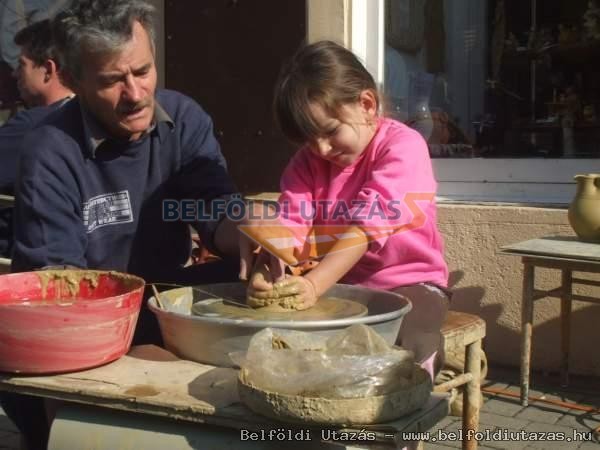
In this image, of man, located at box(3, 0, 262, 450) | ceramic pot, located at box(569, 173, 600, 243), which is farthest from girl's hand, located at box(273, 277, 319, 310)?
ceramic pot, located at box(569, 173, 600, 243)

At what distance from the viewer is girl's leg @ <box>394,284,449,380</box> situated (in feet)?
6.47

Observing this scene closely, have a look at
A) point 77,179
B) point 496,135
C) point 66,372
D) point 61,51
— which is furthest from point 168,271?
point 496,135

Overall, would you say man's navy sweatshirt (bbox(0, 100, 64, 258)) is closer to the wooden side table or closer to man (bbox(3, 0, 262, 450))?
man (bbox(3, 0, 262, 450))

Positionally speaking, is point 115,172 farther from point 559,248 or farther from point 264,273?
point 559,248

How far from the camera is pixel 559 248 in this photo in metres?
3.31

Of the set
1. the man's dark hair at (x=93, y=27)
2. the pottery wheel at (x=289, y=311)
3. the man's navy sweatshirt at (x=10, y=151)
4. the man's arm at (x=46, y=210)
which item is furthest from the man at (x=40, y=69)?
the pottery wheel at (x=289, y=311)

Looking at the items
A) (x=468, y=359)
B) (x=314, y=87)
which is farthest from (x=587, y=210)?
(x=314, y=87)

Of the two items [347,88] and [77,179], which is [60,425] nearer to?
[77,179]

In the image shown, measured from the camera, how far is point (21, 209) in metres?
2.06

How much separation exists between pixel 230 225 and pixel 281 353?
97cm

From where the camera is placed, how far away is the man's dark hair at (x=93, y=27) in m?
2.11

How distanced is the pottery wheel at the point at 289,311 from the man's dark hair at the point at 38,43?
7.28 feet

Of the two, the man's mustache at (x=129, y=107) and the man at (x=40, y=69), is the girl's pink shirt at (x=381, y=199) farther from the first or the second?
the man at (x=40, y=69)

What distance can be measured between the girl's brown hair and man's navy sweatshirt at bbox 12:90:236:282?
1.58 ft
